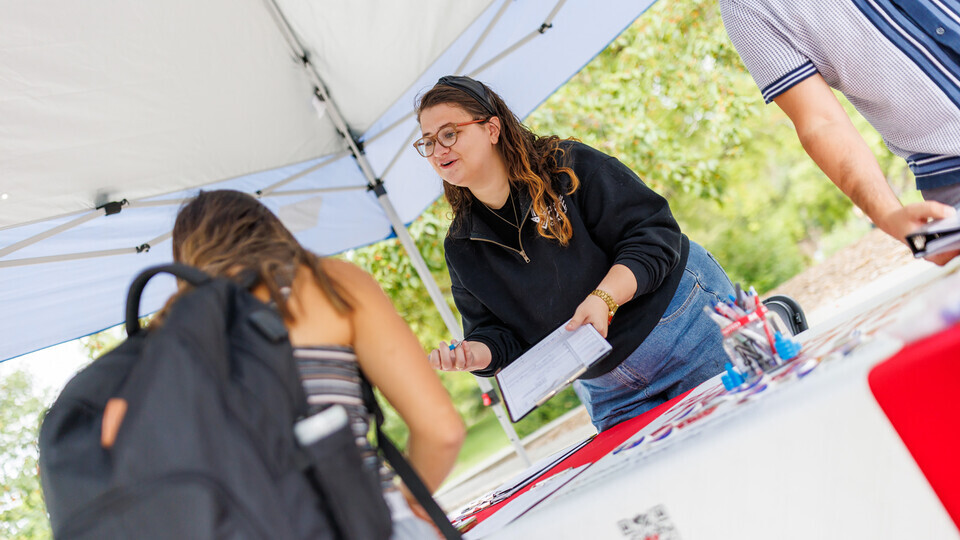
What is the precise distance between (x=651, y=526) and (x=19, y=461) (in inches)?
395

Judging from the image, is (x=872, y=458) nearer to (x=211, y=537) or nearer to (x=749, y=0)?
(x=211, y=537)

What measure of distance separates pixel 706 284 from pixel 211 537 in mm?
1859

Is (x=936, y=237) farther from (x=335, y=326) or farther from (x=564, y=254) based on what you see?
(x=564, y=254)

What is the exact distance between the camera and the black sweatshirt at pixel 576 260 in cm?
218

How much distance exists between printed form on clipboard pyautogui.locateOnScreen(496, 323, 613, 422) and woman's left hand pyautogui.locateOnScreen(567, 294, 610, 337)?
0.04 m

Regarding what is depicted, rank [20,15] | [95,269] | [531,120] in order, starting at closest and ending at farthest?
[20,15] → [95,269] → [531,120]

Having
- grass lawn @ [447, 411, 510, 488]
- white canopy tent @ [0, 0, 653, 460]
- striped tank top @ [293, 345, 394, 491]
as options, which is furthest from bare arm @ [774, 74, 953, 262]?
grass lawn @ [447, 411, 510, 488]

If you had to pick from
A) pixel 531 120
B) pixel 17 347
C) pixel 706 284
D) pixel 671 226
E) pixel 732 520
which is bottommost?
pixel 732 520

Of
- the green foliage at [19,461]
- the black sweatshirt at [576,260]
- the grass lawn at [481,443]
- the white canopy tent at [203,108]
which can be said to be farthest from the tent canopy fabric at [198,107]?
the grass lawn at [481,443]

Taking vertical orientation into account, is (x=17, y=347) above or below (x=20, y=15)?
below

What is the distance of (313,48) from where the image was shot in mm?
3146

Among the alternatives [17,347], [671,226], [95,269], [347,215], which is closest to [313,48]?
[347,215]

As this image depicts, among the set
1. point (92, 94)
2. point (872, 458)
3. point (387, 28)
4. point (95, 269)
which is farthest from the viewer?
point (95, 269)

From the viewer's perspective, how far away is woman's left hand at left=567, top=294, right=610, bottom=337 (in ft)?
6.24
